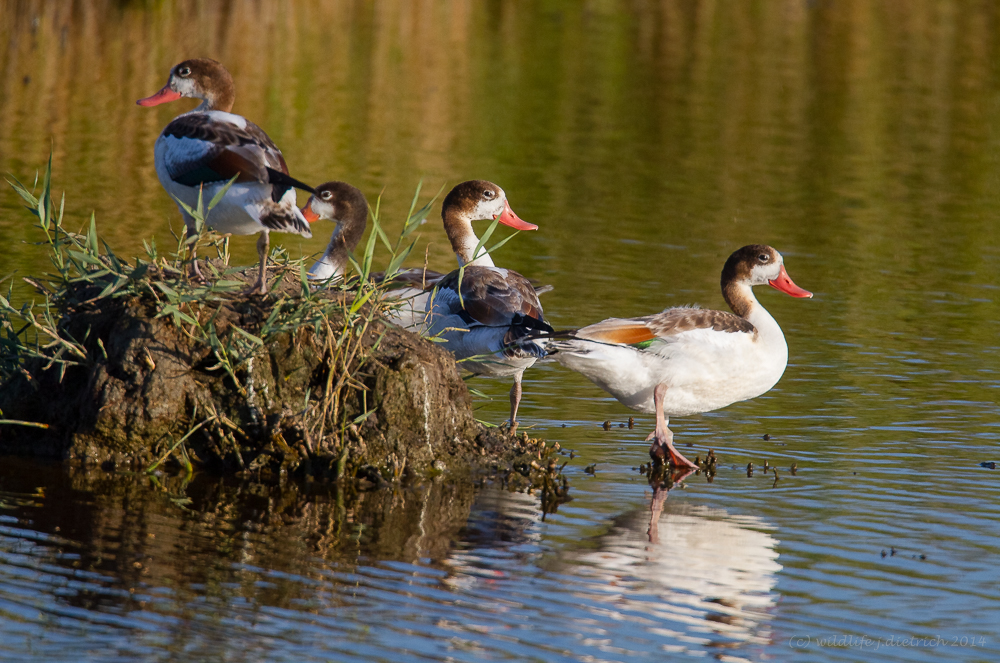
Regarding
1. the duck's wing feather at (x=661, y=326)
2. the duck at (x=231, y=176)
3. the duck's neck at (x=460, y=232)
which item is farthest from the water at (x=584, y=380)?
the duck at (x=231, y=176)

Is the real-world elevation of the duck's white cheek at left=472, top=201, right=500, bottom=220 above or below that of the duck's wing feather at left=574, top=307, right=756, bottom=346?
above

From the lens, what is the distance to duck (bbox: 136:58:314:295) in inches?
290

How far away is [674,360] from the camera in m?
8.70

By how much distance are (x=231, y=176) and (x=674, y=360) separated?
10.7ft

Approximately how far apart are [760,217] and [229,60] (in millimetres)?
14104

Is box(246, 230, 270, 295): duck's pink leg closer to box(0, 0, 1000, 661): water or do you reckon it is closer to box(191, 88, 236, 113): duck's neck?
box(0, 0, 1000, 661): water

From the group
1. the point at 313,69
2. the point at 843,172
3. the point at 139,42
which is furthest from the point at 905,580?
the point at 139,42

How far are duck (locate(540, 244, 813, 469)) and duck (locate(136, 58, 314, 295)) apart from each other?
1995mm

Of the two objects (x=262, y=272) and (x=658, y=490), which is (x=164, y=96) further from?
(x=658, y=490)

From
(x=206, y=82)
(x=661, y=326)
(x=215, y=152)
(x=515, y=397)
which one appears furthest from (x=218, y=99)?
(x=661, y=326)

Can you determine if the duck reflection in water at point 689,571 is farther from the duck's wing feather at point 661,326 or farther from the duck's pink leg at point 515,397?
the duck's pink leg at point 515,397

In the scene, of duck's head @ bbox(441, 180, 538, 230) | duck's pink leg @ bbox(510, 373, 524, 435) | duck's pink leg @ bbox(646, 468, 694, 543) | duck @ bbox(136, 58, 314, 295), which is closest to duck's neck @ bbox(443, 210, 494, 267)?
duck's head @ bbox(441, 180, 538, 230)

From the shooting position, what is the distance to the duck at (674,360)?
8.51 meters

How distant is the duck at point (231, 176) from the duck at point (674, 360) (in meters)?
2.00
